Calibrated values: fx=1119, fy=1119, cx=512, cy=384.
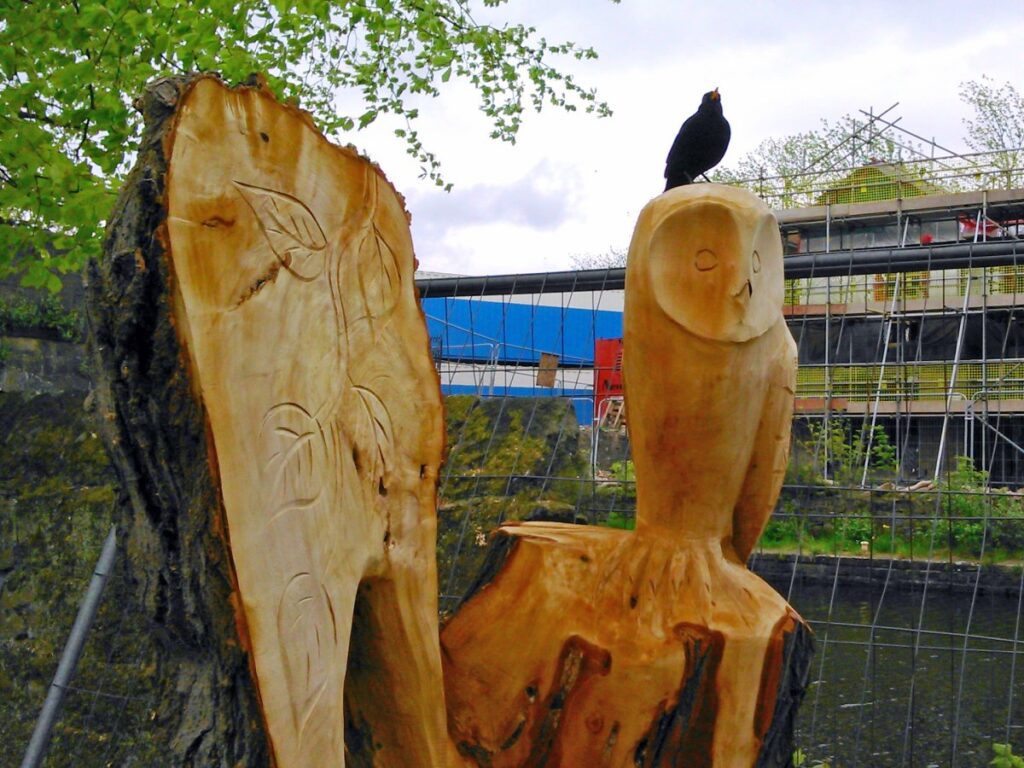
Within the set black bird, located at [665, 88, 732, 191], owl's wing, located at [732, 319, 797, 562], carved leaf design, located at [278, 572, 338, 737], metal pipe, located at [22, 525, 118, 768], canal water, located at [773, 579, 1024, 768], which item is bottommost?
canal water, located at [773, 579, 1024, 768]

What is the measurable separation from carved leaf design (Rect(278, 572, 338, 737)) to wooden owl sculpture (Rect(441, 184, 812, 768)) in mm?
573

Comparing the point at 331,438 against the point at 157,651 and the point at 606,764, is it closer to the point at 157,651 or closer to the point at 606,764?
the point at 157,651

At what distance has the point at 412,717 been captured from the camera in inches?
78.1

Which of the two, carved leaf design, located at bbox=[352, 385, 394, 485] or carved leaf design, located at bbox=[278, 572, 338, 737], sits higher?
carved leaf design, located at bbox=[352, 385, 394, 485]

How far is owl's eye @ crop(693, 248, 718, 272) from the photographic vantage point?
2.21 meters

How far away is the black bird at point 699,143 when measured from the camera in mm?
2578

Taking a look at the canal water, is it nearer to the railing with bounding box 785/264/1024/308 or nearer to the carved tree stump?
the railing with bounding box 785/264/1024/308

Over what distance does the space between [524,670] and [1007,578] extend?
14.8ft

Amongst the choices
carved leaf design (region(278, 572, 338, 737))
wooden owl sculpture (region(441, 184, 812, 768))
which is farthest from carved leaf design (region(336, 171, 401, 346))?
wooden owl sculpture (region(441, 184, 812, 768))

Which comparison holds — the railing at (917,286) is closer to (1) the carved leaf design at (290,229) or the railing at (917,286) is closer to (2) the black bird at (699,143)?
(2) the black bird at (699,143)

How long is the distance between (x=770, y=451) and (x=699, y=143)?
75 cm

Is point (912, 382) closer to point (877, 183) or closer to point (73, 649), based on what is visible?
point (73, 649)

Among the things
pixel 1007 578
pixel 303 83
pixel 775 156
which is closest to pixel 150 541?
pixel 303 83

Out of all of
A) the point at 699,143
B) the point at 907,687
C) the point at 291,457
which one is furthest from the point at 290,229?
the point at 907,687
